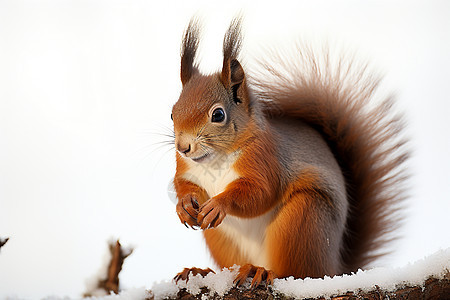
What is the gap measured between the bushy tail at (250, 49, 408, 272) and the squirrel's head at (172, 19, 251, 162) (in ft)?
1.09

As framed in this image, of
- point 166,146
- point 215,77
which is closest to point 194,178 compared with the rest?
point 166,146

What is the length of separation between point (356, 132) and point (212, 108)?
0.67 meters

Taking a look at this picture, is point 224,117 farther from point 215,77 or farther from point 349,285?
point 349,285

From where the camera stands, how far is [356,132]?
1794 millimetres

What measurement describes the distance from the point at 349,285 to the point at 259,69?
841mm

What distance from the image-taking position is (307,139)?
1.63 m

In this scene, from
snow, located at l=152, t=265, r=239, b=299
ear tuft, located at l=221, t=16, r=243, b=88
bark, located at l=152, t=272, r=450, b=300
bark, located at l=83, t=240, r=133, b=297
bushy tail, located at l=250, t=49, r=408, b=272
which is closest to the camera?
bark, located at l=152, t=272, r=450, b=300

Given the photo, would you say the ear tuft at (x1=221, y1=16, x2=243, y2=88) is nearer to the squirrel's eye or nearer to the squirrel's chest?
the squirrel's eye

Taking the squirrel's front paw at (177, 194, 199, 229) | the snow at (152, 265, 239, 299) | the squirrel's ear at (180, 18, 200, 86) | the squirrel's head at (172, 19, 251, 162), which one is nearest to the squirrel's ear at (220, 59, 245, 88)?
the squirrel's head at (172, 19, 251, 162)

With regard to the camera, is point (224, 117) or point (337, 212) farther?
point (337, 212)

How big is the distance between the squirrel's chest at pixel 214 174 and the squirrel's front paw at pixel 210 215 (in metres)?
0.15

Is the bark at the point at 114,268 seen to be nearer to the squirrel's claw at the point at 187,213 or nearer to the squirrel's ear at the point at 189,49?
the squirrel's claw at the point at 187,213

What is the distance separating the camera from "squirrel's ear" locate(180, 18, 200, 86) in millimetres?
1450

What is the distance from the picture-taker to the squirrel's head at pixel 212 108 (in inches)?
50.9
